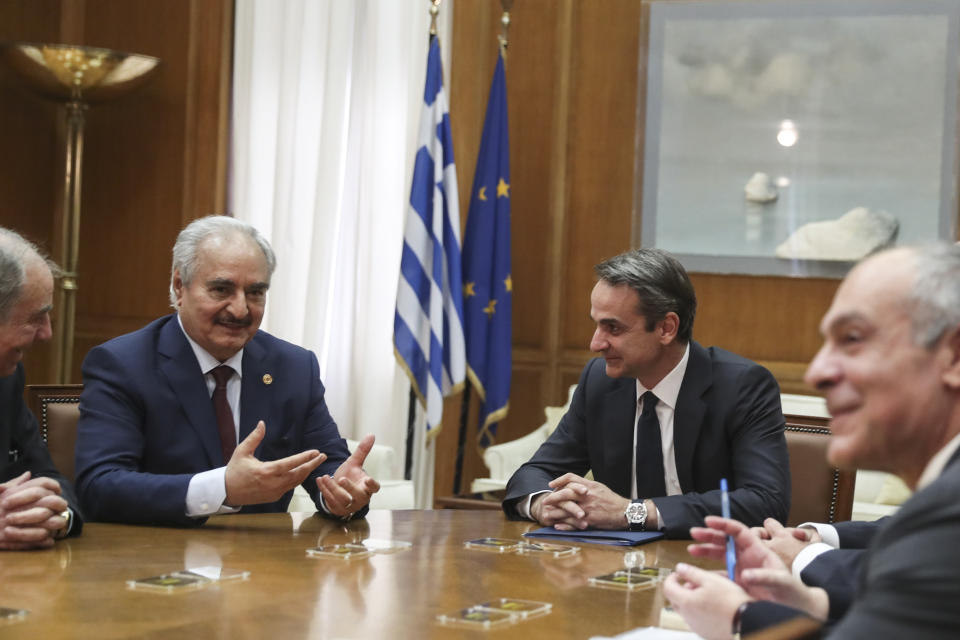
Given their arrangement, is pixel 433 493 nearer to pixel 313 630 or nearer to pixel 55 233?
pixel 55 233

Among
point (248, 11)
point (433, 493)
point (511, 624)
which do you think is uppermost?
point (248, 11)

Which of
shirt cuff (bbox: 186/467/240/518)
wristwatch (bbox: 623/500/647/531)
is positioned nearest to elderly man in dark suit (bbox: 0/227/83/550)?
shirt cuff (bbox: 186/467/240/518)

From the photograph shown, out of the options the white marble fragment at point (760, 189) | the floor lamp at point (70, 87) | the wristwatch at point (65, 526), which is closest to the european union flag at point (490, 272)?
the white marble fragment at point (760, 189)

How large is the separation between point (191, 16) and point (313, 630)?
20.9ft

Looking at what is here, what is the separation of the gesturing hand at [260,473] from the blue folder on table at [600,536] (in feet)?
1.97

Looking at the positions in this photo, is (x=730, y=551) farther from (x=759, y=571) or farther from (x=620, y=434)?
(x=620, y=434)

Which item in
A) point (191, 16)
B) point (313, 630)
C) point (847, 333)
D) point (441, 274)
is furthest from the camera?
point (191, 16)

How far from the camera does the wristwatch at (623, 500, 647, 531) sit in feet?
10.1

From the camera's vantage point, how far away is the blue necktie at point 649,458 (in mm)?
3494

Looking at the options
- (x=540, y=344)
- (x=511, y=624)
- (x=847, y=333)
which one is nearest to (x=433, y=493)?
(x=540, y=344)

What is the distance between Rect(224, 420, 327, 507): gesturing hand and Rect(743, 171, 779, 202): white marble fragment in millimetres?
4480

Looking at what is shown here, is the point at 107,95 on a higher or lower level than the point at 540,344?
higher

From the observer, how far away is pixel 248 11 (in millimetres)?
7277

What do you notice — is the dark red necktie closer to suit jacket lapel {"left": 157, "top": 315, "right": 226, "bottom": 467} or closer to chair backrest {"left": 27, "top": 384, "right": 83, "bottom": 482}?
suit jacket lapel {"left": 157, "top": 315, "right": 226, "bottom": 467}
